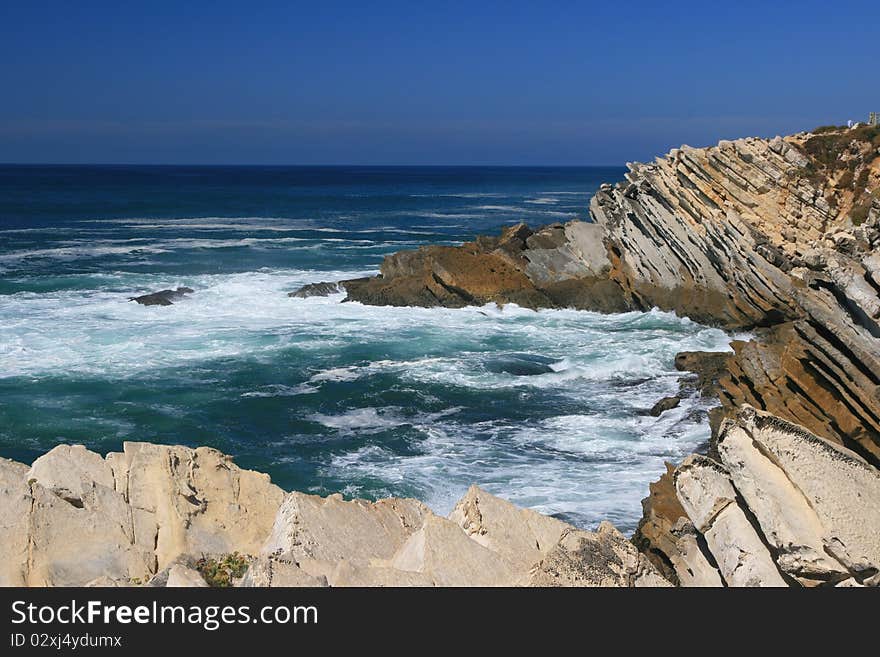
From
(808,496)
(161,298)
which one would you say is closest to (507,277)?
(161,298)

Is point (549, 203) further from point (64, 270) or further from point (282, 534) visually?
point (282, 534)

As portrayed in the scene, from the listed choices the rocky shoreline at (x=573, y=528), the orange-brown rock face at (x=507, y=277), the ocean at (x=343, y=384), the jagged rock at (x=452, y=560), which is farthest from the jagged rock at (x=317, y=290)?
the jagged rock at (x=452, y=560)

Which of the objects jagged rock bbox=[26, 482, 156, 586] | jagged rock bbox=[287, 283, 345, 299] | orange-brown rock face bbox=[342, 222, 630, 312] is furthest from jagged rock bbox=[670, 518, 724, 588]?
jagged rock bbox=[287, 283, 345, 299]

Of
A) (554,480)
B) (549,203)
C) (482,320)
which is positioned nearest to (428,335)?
(482,320)

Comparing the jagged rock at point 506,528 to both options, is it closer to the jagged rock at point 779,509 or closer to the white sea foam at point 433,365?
the jagged rock at point 779,509

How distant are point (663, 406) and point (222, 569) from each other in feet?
54.2

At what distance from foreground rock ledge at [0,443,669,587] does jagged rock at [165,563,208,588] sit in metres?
0.02

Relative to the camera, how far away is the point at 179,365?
30.2 metres

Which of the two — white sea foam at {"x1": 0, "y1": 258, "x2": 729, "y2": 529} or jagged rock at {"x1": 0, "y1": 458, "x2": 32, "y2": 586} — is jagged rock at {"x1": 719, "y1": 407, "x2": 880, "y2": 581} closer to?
white sea foam at {"x1": 0, "y1": 258, "x2": 729, "y2": 529}

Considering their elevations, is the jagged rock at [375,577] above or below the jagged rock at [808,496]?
below

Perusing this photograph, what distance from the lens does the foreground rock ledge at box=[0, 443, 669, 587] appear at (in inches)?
377

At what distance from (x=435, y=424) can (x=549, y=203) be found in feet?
280

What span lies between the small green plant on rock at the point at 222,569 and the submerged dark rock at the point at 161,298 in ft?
104

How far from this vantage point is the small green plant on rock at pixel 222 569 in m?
9.88
